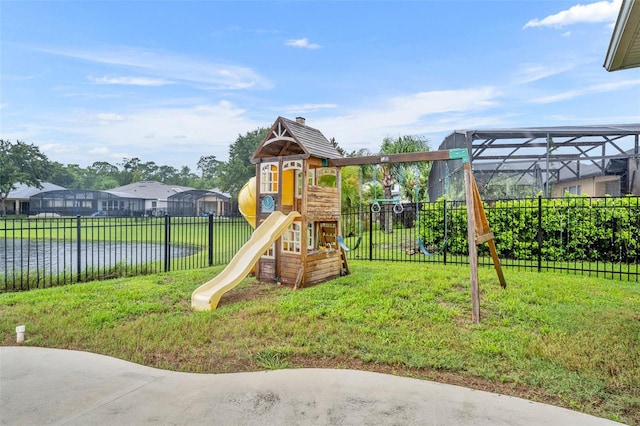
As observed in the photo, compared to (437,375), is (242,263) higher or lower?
higher

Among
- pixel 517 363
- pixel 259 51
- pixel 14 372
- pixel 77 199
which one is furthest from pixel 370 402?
pixel 77 199

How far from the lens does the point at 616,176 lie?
13.1 m

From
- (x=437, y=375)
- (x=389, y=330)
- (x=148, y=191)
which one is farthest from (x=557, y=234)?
(x=148, y=191)

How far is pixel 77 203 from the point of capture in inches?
1480

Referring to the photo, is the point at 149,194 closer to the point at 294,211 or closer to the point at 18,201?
the point at 18,201

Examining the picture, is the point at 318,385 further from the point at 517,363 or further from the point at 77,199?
the point at 77,199

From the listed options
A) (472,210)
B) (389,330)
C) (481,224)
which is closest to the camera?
(389,330)

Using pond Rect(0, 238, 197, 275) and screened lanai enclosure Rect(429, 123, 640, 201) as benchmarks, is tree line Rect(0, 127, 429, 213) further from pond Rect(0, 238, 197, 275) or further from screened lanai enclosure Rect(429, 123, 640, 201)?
pond Rect(0, 238, 197, 275)

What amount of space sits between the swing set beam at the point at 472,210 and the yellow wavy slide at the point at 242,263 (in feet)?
5.67

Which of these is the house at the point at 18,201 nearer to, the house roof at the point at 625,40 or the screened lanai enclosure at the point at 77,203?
the screened lanai enclosure at the point at 77,203

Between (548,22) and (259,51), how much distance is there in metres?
9.09

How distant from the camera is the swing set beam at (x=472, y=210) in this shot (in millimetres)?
4527

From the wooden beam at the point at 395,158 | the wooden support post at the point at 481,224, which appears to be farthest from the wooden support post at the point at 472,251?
the wooden beam at the point at 395,158

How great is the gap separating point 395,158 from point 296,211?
218 cm
